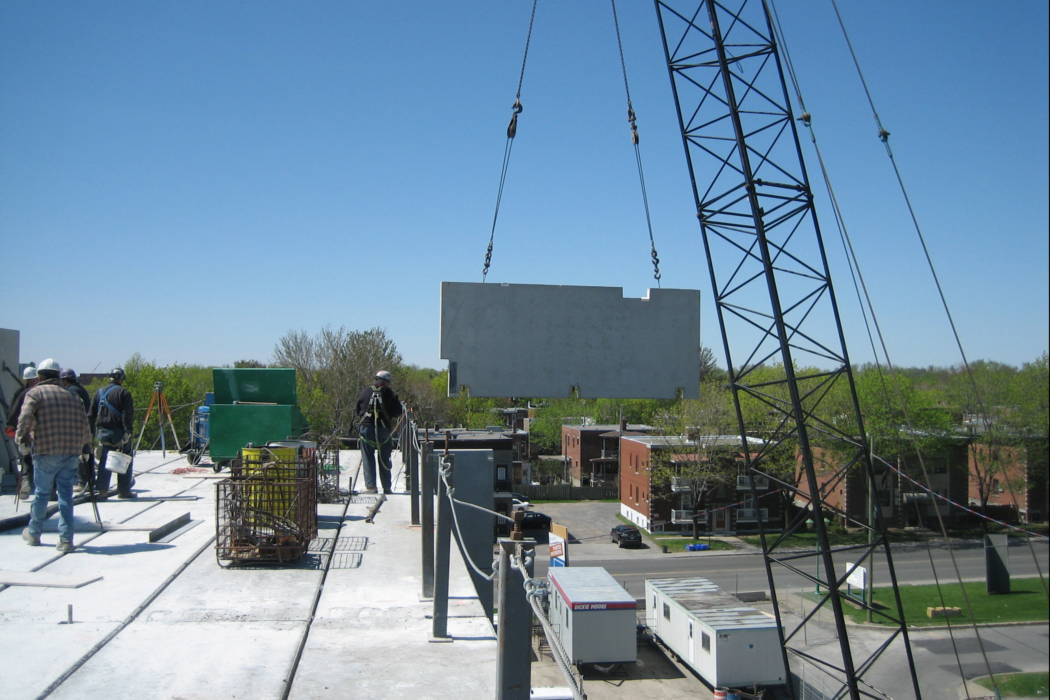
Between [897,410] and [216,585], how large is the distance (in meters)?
45.5

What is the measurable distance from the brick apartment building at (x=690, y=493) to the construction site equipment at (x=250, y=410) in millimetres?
37687

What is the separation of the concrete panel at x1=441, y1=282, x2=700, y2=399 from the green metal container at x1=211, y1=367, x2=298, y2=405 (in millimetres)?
2831

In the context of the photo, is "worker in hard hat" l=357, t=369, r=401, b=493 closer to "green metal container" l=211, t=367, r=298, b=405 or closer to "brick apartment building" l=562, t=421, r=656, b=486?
"green metal container" l=211, t=367, r=298, b=405

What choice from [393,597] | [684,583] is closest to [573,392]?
[393,597]

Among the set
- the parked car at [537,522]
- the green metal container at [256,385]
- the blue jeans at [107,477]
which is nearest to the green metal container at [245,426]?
the green metal container at [256,385]

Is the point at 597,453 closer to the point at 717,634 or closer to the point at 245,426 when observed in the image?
the point at 717,634

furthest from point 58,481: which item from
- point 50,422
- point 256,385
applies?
point 256,385

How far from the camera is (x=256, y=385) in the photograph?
36.4 feet

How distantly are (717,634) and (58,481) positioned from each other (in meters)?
24.7

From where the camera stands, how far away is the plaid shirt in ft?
23.5

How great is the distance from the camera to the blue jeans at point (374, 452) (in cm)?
1106

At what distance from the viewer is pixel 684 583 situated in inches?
1277

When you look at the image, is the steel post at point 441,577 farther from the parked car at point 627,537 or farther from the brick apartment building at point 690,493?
the brick apartment building at point 690,493

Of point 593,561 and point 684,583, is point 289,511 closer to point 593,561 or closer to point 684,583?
point 684,583
